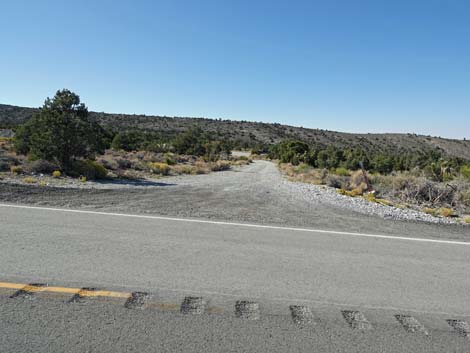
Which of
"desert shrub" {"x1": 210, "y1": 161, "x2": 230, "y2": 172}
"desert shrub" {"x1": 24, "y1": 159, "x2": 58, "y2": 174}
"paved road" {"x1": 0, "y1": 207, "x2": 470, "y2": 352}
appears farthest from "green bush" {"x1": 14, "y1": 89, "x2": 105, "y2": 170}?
→ "desert shrub" {"x1": 210, "y1": 161, "x2": 230, "y2": 172}

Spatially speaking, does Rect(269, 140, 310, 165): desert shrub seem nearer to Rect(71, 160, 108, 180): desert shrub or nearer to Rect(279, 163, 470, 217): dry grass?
Rect(279, 163, 470, 217): dry grass

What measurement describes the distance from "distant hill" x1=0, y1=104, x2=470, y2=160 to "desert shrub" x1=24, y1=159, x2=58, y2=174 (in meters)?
61.2

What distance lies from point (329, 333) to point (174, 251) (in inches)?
121

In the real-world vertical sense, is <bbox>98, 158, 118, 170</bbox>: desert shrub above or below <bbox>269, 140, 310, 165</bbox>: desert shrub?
below

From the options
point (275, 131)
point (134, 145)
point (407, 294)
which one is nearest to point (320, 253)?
point (407, 294)

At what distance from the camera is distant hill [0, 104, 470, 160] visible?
277 feet

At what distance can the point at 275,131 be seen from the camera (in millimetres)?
109812

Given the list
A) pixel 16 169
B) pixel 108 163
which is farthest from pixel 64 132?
pixel 108 163

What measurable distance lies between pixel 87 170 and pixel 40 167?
253cm

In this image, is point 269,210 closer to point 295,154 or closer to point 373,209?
point 373,209

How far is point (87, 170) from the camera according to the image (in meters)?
18.6

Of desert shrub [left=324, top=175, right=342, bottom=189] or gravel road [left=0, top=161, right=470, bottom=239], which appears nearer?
gravel road [left=0, top=161, right=470, bottom=239]

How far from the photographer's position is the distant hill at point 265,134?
277ft

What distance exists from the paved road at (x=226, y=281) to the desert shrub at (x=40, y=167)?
1233 cm
